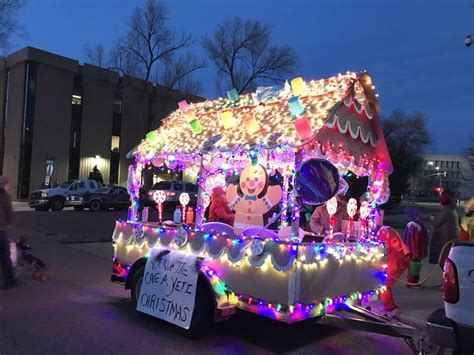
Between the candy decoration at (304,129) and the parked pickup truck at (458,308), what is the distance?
6.59 ft

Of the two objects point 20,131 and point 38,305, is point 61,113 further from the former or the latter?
point 38,305

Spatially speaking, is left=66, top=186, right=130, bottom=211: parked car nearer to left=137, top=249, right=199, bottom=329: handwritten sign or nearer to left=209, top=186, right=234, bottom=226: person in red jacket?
left=209, top=186, right=234, bottom=226: person in red jacket

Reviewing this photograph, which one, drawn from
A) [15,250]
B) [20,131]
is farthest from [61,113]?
[15,250]

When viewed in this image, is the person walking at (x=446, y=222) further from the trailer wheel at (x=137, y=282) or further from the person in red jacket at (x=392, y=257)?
the trailer wheel at (x=137, y=282)

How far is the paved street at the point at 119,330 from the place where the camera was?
17.3 feet

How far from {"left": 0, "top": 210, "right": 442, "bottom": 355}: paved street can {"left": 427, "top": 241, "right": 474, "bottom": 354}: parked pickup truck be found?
6.26ft

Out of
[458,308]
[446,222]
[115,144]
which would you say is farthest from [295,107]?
[115,144]

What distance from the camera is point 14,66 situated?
114ft

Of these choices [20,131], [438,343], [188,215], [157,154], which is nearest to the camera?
[438,343]

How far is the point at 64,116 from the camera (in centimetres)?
3512

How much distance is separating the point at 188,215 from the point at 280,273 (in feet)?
11.0

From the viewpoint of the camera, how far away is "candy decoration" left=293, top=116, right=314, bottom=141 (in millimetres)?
5207

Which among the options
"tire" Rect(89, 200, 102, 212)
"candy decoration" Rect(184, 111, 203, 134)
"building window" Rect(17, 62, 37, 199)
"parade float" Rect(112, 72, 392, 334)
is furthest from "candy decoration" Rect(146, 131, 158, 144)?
"building window" Rect(17, 62, 37, 199)

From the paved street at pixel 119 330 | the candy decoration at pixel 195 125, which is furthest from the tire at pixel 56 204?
the candy decoration at pixel 195 125
